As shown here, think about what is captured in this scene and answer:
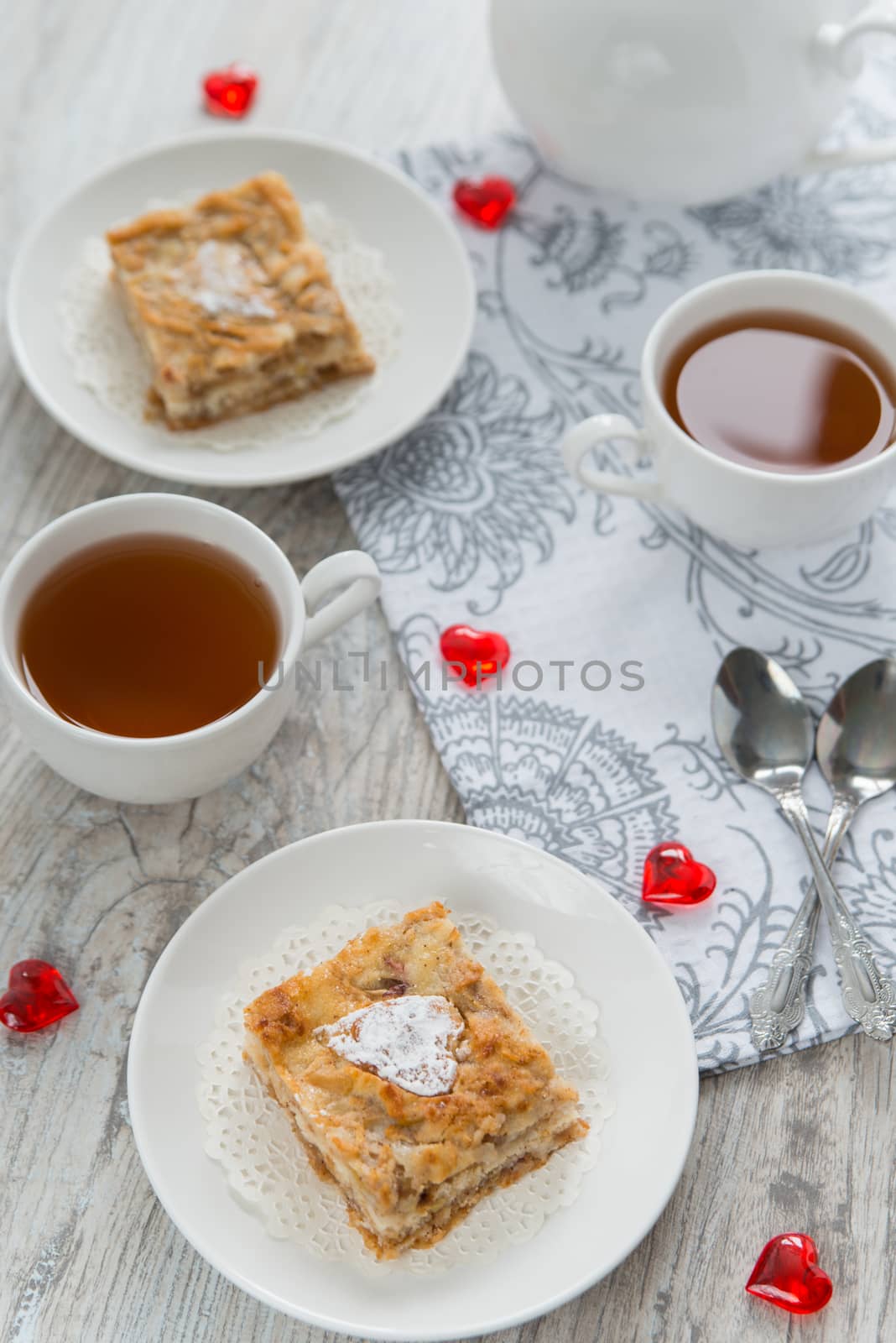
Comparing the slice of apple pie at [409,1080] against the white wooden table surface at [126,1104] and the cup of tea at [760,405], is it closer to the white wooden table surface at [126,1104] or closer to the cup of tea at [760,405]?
the white wooden table surface at [126,1104]

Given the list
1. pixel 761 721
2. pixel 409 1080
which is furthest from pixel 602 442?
pixel 409 1080

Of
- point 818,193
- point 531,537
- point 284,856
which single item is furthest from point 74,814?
point 818,193

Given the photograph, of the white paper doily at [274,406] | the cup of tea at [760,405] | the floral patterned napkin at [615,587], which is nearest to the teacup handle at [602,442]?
the cup of tea at [760,405]

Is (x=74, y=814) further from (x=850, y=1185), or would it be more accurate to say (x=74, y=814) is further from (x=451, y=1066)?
(x=850, y=1185)

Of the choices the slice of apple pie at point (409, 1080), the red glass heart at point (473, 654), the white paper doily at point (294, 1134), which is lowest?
the white paper doily at point (294, 1134)

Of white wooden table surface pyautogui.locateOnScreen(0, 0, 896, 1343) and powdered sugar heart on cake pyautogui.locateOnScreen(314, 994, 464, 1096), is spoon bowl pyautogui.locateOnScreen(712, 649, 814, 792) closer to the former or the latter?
white wooden table surface pyautogui.locateOnScreen(0, 0, 896, 1343)

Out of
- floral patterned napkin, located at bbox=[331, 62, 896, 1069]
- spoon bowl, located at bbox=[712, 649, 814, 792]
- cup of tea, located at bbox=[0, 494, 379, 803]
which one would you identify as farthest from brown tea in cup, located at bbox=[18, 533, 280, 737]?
spoon bowl, located at bbox=[712, 649, 814, 792]
